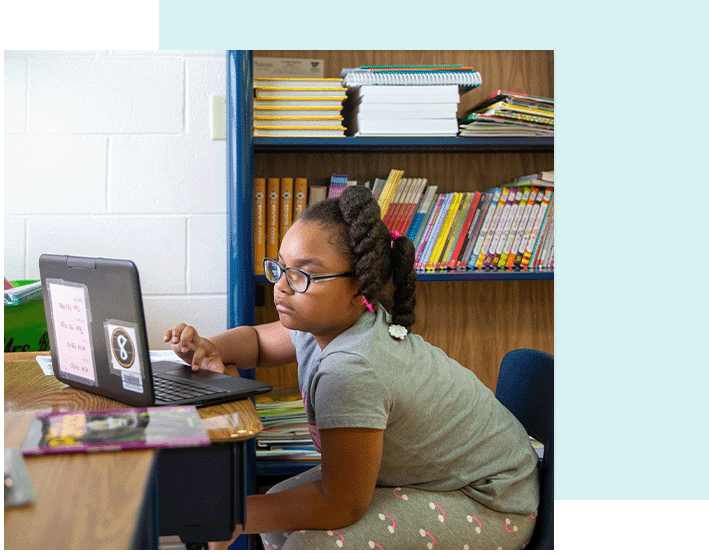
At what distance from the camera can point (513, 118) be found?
1.64m

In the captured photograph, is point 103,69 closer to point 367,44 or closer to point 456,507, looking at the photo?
point 367,44

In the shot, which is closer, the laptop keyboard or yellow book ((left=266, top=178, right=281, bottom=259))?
the laptop keyboard

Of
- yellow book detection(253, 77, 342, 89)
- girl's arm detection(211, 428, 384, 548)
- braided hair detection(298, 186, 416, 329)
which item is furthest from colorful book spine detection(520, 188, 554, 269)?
girl's arm detection(211, 428, 384, 548)

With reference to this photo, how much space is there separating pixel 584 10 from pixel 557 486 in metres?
0.79

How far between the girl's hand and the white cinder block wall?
62 centimetres

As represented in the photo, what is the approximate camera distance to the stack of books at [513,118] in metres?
1.63

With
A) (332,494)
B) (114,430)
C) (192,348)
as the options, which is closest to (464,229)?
(192,348)

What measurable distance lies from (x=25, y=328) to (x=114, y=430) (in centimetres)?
87

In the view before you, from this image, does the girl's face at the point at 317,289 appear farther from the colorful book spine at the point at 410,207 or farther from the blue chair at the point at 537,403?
the colorful book spine at the point at 410,207

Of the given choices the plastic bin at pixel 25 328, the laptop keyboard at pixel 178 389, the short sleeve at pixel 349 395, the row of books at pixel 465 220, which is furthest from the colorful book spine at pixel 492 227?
the plastic bin at pixel 25 328

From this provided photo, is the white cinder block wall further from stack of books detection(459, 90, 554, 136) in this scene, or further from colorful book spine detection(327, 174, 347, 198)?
stack of books detection(459, 90, 554, 136)

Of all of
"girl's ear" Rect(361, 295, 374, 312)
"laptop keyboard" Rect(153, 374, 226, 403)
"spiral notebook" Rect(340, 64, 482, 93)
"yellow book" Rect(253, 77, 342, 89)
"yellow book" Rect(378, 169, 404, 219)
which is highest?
"spiral notebook" Rect(340, 64, 482, 93)

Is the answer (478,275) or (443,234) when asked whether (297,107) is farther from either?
(478,275)

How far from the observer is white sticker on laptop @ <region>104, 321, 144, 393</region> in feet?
2.69
